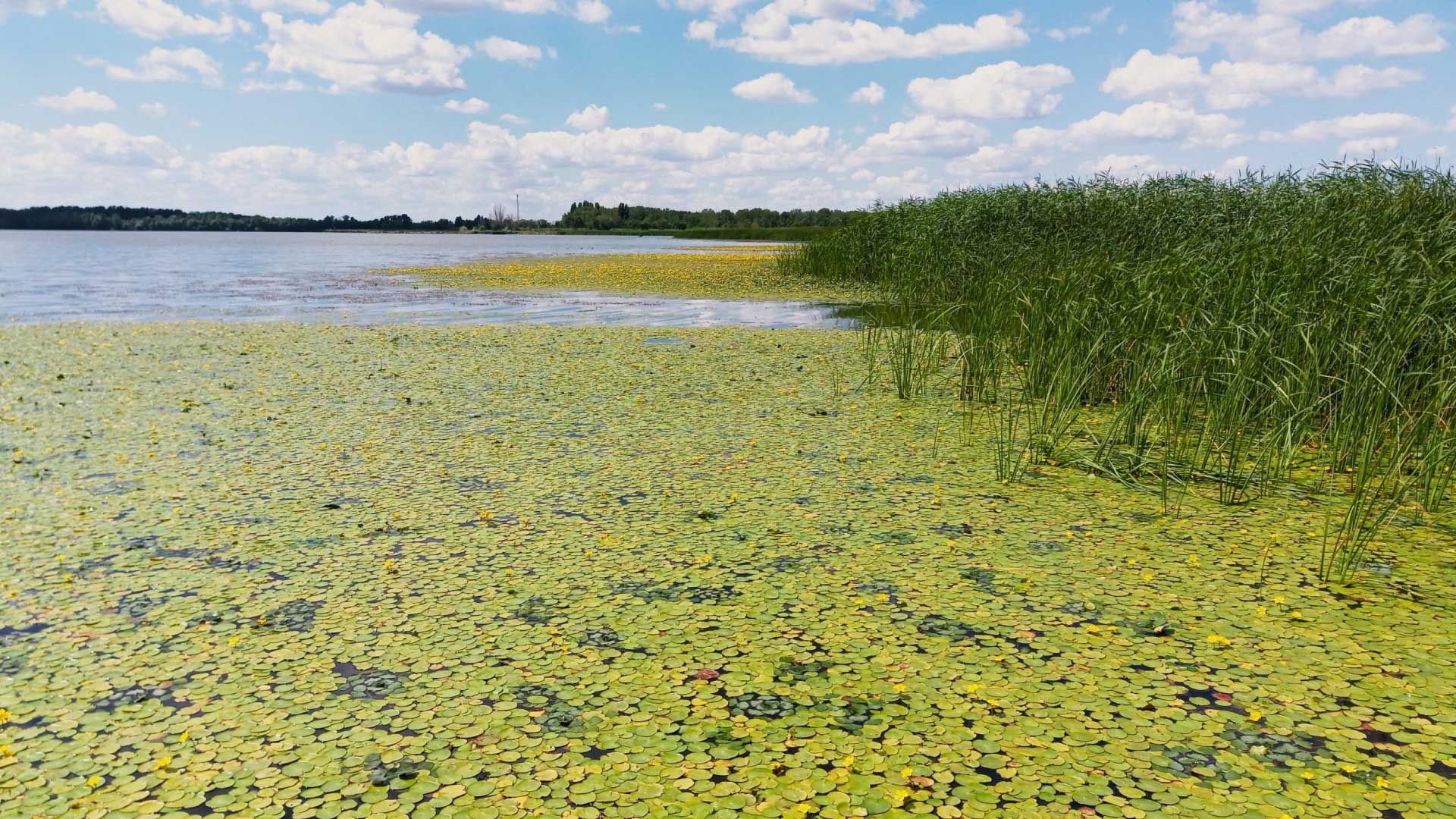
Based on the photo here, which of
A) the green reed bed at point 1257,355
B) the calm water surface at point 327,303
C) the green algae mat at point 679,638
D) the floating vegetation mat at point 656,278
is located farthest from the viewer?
the floating vegetation mat at point 656,278

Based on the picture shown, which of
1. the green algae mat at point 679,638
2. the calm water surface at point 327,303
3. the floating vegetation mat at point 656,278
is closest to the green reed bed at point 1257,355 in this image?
the green algae mat at point 679,638

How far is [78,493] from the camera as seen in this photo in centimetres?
393

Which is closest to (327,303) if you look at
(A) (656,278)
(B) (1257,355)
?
(A) (656,278)

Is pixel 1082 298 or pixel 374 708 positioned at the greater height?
pixel 1082 298

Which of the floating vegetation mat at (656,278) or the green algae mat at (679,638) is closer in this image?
the green algae mat at (679,638)

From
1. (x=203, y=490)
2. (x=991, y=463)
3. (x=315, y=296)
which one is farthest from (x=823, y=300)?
(x=203, y=490)

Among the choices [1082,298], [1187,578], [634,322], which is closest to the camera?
[1187,578]

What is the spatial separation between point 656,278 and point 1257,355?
14.5 meters

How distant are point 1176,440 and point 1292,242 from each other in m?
1.92

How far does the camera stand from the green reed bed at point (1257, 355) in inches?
155

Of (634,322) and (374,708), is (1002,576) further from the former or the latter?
(634,322)

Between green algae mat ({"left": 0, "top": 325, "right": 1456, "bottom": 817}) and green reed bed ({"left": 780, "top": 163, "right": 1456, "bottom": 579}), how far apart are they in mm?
301

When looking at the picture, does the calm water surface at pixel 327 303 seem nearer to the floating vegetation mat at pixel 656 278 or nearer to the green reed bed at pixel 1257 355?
the floating vegetation mat at pixel 656 278

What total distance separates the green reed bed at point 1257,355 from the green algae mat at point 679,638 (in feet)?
0.99
